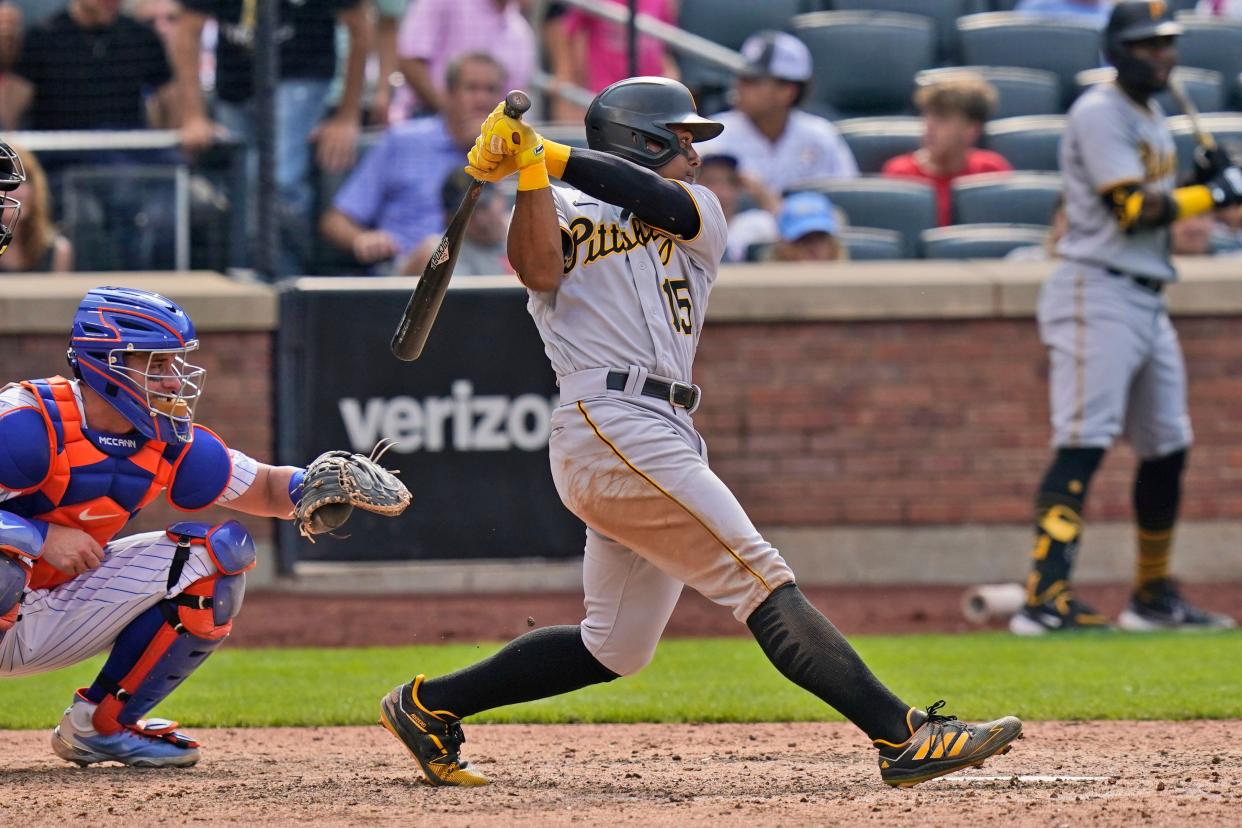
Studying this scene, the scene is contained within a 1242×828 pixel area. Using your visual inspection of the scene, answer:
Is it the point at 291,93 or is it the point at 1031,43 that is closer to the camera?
the point at 291,93

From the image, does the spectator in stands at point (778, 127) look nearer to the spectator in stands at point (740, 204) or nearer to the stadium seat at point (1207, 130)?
the spectator in stands at point (740, 204)

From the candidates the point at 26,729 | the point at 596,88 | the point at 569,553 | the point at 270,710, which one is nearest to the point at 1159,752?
the point at 270,710

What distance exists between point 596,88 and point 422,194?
4.37 feet

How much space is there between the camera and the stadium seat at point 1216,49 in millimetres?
11375

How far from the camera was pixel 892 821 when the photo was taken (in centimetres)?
392

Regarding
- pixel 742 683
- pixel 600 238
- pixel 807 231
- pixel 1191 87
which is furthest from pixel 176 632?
pixel 1191 87

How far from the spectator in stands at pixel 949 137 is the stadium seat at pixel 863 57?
854mm

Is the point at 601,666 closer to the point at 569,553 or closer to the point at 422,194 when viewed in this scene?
the point at 569,553

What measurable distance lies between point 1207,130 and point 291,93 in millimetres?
5049

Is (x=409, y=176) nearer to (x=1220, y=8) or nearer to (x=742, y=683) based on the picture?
(x=742, y=683)

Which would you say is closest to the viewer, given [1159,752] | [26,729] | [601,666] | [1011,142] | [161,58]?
[601,666]

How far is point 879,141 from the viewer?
34.0 feet

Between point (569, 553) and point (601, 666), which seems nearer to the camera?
point (601, 666)

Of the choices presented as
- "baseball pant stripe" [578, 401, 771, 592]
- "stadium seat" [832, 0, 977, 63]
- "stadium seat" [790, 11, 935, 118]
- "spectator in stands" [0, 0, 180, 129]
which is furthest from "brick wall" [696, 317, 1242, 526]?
"baseball pant stripe" [578, 401, 771, 592]
